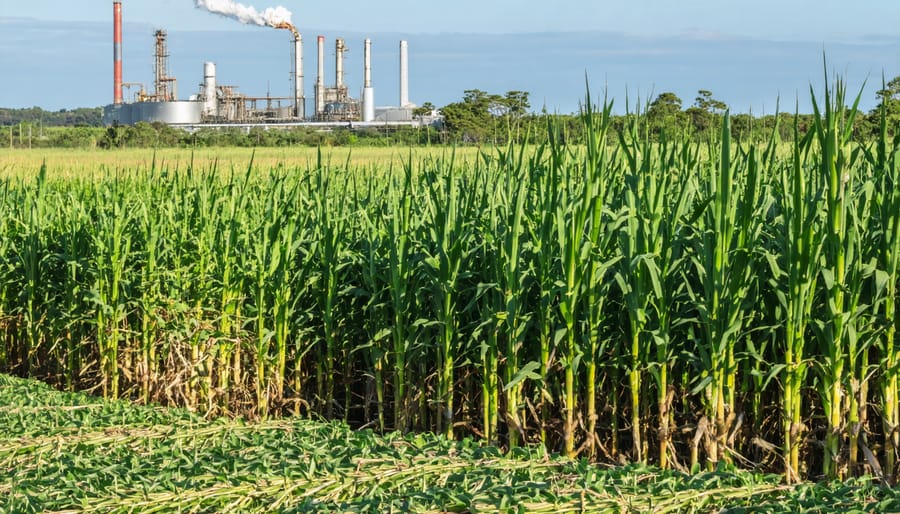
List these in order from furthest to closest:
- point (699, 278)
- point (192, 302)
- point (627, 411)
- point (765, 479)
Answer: point (192, 302) → point (627, 411) → point (699, 278) → point (765, 479)

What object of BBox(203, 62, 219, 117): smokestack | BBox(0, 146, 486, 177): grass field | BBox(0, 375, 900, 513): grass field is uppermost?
BBox(203, 62, 219, 117): smokestack

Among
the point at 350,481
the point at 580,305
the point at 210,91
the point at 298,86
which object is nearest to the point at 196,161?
the point at 580,305

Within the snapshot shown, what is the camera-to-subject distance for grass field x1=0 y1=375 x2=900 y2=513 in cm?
316

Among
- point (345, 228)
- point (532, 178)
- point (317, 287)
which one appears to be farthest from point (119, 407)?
point (532, 178)

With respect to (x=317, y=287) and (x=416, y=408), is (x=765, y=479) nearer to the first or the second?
(x=416, y=408)

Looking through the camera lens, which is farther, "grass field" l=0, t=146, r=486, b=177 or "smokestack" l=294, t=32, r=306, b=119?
"smokestack" l=294, t=32, r=306, b=119

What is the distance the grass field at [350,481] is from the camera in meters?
Answer: 3.16

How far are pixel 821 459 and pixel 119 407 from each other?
369 cm

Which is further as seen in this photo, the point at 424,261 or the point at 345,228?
the point at 345,228

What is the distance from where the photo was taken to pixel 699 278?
179 inches

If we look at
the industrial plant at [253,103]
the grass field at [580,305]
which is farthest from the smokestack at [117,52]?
the grass field at [580,305]

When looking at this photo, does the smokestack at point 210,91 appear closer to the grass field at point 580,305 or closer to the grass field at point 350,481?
the grass field at point 580,305

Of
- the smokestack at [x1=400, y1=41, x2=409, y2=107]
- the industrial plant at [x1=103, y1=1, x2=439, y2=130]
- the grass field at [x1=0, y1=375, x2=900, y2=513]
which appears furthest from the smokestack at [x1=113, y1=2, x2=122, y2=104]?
the grass field at [x1=0, y1=375, x2=900, y2=513]

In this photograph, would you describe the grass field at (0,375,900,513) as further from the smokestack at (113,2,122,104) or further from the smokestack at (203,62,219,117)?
the smokestack at (203,62,219,117)
